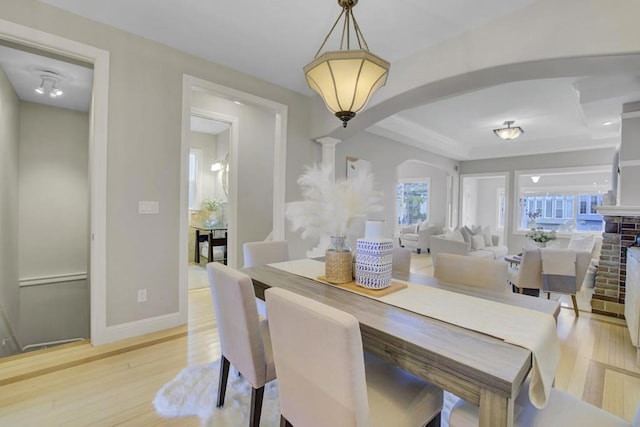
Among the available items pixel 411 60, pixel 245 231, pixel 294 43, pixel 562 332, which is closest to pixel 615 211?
pixel 562 332

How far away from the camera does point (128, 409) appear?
1722 mm

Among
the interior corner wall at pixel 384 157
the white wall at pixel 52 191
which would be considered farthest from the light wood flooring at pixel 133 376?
the interior corner wall at pixel 384 157

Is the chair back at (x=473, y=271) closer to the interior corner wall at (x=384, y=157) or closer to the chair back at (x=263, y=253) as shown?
the chair back at (x=263, y=253)

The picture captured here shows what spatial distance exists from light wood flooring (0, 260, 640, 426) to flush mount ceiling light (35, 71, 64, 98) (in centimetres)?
284

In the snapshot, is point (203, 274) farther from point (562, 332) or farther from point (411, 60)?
point (562, 332)

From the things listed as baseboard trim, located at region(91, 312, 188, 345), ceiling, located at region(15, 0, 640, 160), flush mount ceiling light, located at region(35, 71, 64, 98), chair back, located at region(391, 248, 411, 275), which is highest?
ceiling, located at region(15, 0, 640, 160)

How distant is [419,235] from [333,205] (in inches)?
267

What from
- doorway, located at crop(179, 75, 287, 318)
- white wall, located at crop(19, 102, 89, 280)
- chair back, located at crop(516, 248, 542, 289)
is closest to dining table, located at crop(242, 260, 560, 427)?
chair back, located at crop(516, 248, 542, 289)

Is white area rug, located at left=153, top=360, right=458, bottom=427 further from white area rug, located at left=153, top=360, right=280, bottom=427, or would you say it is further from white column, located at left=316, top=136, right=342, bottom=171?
white column, located at left=316, top=136, right=342, bottom=171

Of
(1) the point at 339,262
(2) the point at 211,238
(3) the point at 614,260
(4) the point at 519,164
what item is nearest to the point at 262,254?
(1) the point at 339,262

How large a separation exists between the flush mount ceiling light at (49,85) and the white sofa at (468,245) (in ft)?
16.6

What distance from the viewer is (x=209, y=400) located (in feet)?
5.82

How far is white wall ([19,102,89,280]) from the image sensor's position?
4051mm

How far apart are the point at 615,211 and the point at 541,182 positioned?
603 centimetres
